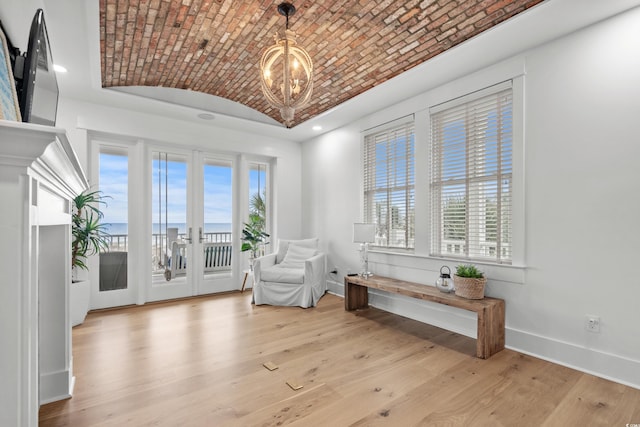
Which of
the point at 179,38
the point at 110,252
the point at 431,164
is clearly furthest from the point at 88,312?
the point at 431,164

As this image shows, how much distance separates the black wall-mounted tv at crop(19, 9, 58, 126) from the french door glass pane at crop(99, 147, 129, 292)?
2.32 meters

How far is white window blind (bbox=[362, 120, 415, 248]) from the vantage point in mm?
3928

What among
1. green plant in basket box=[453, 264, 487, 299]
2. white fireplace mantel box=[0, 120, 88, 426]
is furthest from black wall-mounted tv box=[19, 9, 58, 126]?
green plant in basket box=[453, 264, 487, 299]

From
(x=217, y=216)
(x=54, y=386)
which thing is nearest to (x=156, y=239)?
(x=217, y=216)

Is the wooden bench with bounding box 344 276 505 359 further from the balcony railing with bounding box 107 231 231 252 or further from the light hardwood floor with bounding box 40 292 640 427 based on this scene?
the balcony railing with bounding box 107 231 231 252

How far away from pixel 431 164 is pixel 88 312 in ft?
15.4

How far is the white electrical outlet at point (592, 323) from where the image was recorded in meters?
2.41

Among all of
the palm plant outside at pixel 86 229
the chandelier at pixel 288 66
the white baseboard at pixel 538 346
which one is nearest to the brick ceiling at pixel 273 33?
the chandelier at pixel 288 66

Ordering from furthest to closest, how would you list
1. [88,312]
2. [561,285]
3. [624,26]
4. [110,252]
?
1. [110,252]
2. [88,312]
3. [561,285]
4. [624,26]

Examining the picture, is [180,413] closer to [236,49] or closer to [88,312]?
[88,312]

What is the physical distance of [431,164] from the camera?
11.9 ft

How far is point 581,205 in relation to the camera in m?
2.50

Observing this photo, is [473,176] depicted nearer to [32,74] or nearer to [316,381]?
[316,381]

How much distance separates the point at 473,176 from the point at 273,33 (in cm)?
245
